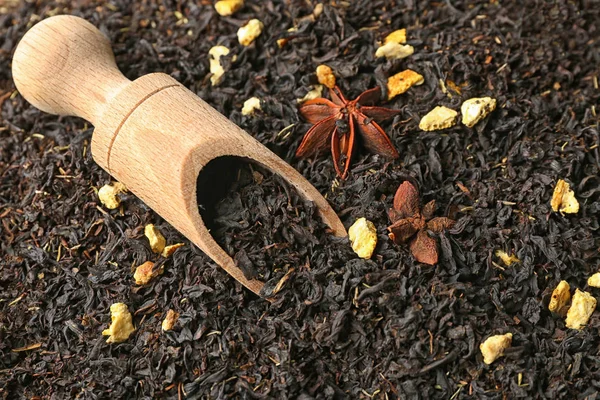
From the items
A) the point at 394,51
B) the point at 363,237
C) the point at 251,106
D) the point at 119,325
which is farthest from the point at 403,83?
the point at 119,325

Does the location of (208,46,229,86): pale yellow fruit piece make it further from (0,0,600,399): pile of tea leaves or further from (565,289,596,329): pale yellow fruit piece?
(565,289,596,329): pale yellow fruit piece

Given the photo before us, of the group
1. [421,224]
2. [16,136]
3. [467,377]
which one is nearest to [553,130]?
[421,224]

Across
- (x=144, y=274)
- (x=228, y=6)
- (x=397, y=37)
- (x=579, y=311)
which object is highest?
(x=228, y=6)

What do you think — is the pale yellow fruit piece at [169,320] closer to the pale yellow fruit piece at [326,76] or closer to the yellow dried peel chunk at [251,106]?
A: the yellow dried peel chunk at [251,106]

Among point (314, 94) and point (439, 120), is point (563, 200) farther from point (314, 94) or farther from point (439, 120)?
point (314, 94)

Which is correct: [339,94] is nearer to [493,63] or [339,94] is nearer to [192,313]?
[493,63]

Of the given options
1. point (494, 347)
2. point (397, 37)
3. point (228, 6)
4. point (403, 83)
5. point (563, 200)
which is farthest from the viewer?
point (228, 6)
